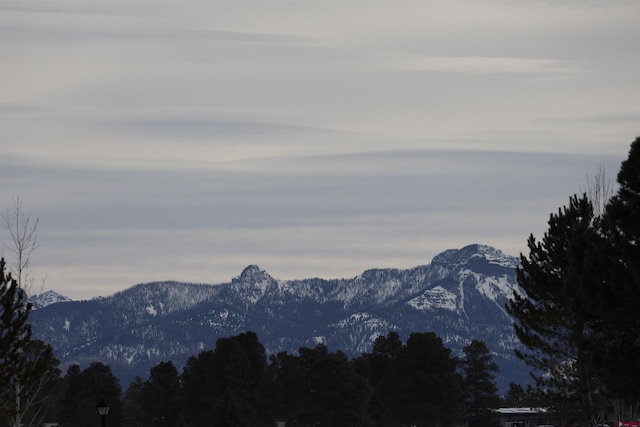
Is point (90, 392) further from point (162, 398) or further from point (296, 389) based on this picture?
point (296, 389)

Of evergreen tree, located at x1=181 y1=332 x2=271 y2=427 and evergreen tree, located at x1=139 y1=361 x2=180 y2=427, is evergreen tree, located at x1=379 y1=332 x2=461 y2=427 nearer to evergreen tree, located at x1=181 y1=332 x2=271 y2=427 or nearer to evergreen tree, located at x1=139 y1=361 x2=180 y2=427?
evergreen tree, located at x1=181 y1=332 x2=271 y2=427

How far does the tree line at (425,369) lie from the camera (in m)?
42.3

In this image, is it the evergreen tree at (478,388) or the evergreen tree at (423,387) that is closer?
the evergreen tree at (423,387)

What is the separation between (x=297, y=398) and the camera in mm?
144625

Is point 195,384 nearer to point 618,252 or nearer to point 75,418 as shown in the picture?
point 75,418

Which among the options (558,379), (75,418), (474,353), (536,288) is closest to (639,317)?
(536,288)

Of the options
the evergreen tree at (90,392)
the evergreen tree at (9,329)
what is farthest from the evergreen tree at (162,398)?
the evergreen tree at (9,329)

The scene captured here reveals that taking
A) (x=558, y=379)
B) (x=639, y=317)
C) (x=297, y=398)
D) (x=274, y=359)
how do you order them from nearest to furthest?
(x=639, y=317) → (x=558, y=379) → (x=297, y=398) → (x=274, y=359)

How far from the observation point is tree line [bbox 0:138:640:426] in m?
42.3

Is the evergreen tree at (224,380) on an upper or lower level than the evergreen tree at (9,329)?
upper

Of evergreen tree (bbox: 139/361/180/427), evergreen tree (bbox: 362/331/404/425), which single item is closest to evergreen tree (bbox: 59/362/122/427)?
evergreen tree (bbox: 139/361/180/427)

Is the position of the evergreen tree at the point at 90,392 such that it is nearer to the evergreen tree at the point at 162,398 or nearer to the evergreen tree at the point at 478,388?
the evergreen tree at the point at 162,398

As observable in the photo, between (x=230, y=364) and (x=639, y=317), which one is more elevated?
(x=230, y=364)

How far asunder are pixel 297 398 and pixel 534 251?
83.0 m
